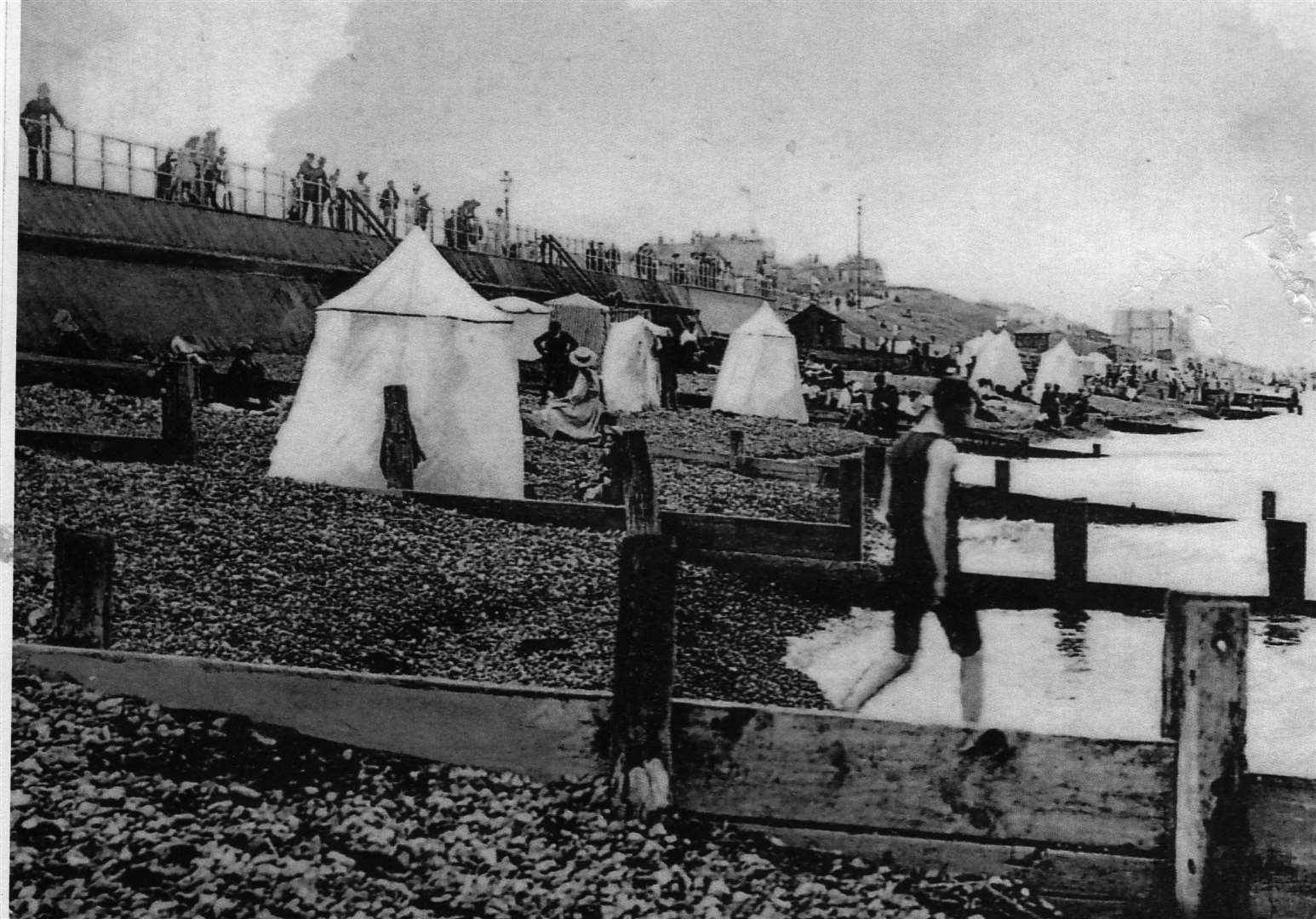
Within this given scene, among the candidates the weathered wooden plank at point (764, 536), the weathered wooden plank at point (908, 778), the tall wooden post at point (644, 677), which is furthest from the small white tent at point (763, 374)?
the weathered wooden plank at point (908, 778)

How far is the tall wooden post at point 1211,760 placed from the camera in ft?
7.56

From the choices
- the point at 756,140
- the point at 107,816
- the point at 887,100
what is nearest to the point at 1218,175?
the point at 887,100

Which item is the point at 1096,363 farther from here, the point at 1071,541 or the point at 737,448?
the point at 737,448

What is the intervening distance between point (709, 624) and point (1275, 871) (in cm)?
142

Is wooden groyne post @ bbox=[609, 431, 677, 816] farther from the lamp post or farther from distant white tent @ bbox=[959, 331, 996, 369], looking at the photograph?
the lamp post

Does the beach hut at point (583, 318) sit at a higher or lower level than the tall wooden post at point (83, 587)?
higher

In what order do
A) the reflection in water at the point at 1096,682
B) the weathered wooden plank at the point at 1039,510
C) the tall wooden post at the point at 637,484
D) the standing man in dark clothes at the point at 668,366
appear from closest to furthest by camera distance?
the reflection in water at the point at 1096,682, the weathered wooden plank at the point at 1039,510, the tall wooden post at the point at 637,484, the standing man in dark clothes at the point at 668,366

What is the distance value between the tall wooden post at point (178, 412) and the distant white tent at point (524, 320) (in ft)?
3.19

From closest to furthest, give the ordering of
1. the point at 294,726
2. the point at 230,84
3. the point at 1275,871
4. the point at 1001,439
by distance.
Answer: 1. the point at 1275,871
2. the point at 294,726
3. the point at 1001,439
4. the point at 230,84

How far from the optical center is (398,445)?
3316 millimetres

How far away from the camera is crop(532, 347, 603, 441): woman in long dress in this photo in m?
3.36

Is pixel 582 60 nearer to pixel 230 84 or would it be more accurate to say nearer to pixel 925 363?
pixel 230 84

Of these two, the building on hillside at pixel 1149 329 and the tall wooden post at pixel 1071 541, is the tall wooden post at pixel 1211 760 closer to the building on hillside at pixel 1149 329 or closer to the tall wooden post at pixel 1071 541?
the tall wooden post at pixel 1071 541

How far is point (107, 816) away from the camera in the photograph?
98.3 inches
